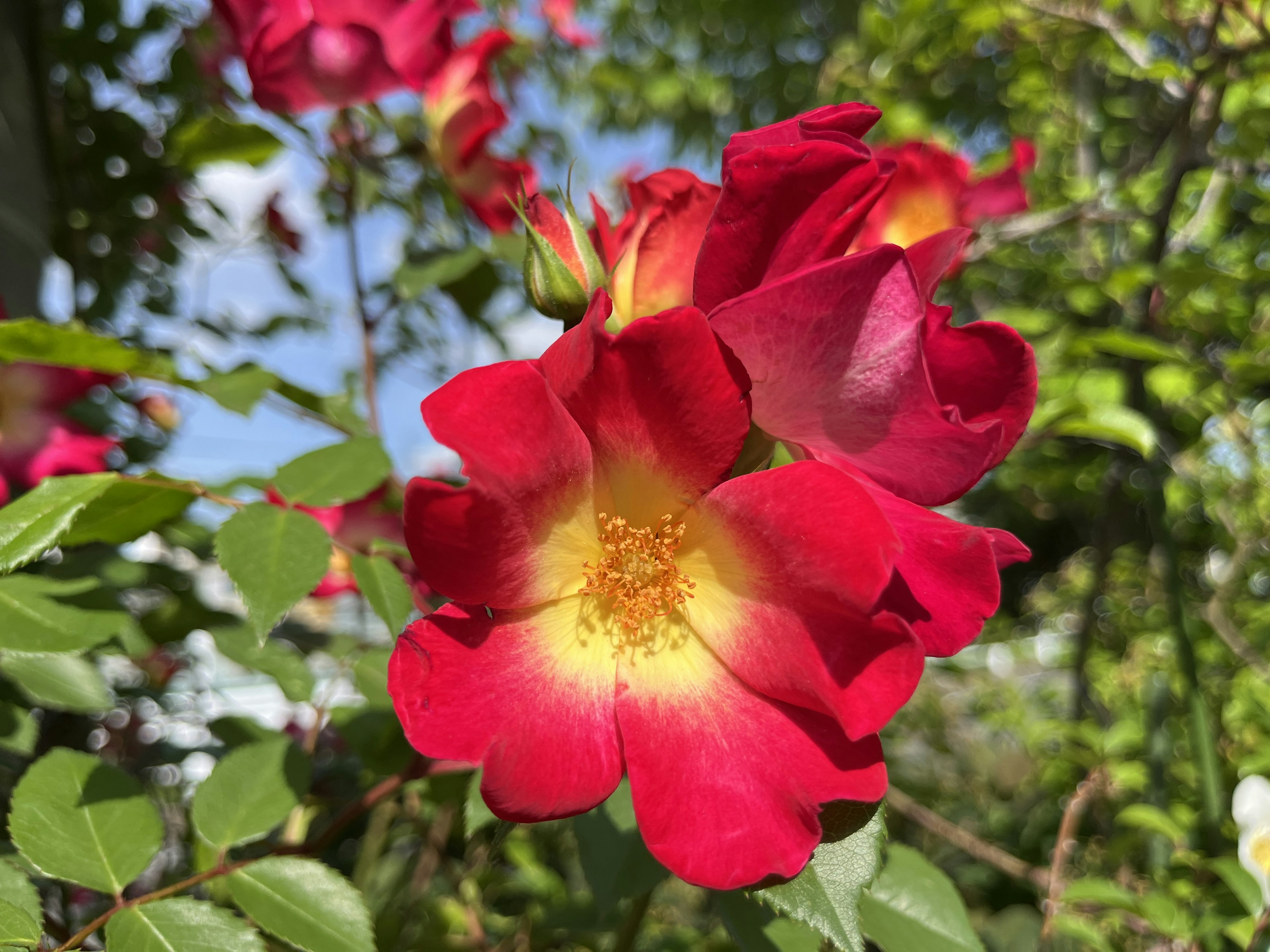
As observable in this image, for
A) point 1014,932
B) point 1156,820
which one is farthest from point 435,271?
point 1014,932

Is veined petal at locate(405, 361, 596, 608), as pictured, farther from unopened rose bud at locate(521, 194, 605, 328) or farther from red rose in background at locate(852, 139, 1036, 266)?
red rose in background at locate(852, 139, 1036, 266)

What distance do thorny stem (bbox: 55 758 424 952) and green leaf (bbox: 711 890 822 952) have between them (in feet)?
0.81

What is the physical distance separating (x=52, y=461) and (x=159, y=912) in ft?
1.66

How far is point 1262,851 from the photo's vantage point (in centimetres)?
79

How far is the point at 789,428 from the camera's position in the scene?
0.43 m

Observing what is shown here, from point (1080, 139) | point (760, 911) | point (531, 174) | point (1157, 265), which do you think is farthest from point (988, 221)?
point (760, 911)

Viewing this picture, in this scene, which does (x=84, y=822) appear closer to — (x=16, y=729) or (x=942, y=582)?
(x=16, y=729)

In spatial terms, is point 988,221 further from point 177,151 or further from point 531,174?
point 177,151

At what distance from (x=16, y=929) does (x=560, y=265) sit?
0.44 meters

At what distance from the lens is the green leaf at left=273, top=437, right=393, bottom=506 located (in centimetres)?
60

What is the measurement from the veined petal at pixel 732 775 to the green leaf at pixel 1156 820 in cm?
77

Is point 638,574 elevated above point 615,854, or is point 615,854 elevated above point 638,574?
point 638,574

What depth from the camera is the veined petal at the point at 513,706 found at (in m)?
0.36

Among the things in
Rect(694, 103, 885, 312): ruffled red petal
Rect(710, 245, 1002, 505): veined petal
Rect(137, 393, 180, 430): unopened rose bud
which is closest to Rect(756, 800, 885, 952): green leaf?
Rect(710, 245, 1002, 505): veined petal
